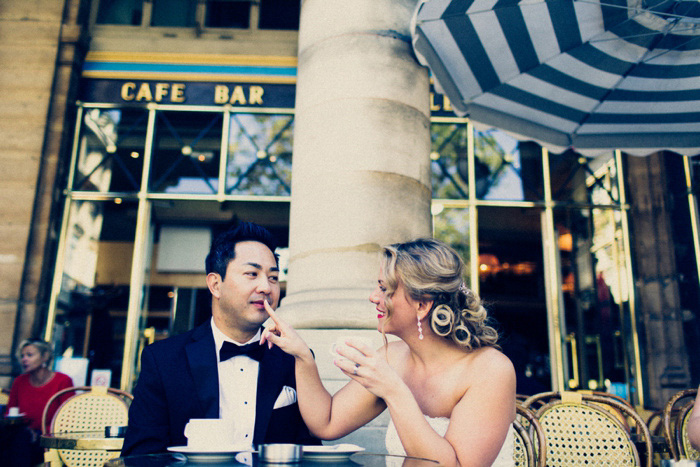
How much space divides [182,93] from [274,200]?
6.76ft

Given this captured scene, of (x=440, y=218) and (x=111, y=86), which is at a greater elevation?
(x=111, y=86)

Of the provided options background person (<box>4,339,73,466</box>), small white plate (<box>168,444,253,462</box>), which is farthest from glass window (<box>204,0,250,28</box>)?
small white plate (<box>168,444,253,462</box>)

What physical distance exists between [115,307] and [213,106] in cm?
337

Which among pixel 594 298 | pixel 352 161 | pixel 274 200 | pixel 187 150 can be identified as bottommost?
pixel 594 298

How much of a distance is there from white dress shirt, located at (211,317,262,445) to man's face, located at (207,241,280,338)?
0.10m

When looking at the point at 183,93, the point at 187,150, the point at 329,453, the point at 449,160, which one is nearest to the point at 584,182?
the point at 449,160

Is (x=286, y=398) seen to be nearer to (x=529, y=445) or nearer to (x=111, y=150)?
(x=529, y=445)

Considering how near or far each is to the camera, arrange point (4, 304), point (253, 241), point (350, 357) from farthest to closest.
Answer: point (4, 304) → point (253, 241) → point (350, 357)

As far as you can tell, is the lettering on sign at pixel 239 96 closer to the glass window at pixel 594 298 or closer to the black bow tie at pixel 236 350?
the glass window at pixel 594 298

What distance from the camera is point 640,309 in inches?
299

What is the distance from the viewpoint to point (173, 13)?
28.8ft

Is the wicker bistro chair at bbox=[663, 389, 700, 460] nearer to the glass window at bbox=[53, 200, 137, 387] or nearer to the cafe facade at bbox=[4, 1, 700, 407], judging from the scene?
the cafe facade at bbox=[4, 1, 700, 407]

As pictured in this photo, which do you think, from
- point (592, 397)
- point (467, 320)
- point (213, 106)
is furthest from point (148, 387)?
point (213, 106)

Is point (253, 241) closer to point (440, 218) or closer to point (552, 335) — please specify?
point (440, 218)
